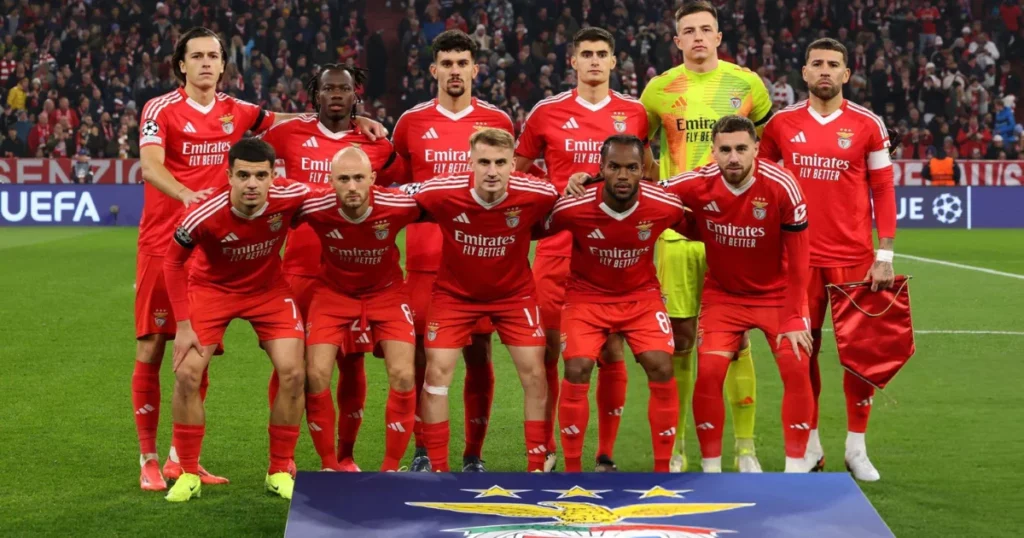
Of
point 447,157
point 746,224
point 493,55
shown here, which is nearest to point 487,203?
point 447,157

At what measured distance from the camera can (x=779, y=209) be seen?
243 inches

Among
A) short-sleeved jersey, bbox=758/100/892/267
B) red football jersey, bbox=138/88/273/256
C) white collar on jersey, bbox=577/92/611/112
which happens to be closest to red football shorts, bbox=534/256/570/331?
white collar on jersey, bbox=577/92/611/112

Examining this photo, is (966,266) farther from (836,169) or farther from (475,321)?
(475,321)

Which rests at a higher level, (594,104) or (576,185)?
(594,104)

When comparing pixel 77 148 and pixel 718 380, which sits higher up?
pixel 77 148

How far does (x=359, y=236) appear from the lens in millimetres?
6160

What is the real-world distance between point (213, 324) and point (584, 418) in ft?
5.89

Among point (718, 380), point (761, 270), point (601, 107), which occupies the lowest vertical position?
point (718, 380)

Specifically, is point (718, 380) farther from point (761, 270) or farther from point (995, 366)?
point (995, 366)

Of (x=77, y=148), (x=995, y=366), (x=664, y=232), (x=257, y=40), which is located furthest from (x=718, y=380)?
(x=257, y=40)

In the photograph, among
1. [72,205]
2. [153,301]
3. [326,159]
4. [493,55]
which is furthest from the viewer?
[493,55]

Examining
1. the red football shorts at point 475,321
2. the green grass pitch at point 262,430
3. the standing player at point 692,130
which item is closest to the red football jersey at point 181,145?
the green grass pitch at point 262,430

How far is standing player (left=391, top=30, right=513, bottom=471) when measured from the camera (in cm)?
658

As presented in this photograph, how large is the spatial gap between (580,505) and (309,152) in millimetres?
2516
